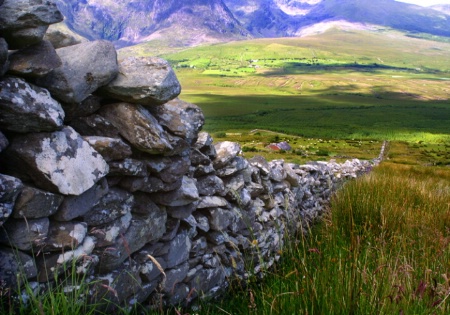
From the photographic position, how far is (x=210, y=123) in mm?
108188

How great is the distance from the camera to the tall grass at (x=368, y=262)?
3078mm

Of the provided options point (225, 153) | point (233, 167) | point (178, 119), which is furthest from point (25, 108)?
point (233, 167)

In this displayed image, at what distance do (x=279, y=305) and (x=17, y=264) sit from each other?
1.97 metres

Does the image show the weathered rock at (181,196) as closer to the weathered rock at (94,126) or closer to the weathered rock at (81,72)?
the weathered rock at (94,126)

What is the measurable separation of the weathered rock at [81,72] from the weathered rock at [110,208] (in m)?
0.88

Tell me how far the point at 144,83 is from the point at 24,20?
3.82ft

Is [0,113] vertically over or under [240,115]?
over

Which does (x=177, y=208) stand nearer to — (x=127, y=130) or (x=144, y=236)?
(x=144, y=236)

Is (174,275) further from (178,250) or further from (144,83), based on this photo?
(144,83)

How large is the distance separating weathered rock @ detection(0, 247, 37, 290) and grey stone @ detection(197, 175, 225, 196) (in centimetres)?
241

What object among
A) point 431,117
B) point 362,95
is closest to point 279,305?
point 431,117

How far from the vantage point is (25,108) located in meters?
3.13

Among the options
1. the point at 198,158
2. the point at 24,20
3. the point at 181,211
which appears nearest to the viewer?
the point at 24,20

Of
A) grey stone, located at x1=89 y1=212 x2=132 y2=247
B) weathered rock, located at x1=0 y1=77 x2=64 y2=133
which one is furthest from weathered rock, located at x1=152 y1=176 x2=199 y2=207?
weathered rock, located at x1=0 y1=77 x2=64 y2=133
